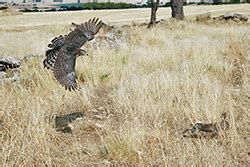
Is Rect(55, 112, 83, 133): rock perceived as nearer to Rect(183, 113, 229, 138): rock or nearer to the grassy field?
the grassy field

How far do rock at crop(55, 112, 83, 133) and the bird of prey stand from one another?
415 mm

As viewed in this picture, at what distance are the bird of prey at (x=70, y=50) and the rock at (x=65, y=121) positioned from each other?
0.41 m

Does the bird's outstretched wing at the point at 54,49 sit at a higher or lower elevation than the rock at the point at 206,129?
higher

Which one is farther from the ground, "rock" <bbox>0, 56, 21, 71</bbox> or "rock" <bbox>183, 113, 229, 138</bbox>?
"rock" <bbox>0, 56, 21, 71</bbox>

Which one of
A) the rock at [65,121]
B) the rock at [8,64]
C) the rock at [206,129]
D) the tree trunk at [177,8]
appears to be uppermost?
the tree trunk at [177,8]

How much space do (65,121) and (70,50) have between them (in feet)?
2.66

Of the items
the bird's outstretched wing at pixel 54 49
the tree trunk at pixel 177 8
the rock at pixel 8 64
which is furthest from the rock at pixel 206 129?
the tree trunk at pixel 177 8

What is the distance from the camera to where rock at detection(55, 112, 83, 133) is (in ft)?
13.4

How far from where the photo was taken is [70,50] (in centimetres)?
418

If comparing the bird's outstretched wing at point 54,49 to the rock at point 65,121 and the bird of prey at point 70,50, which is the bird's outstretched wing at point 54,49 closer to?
the bird of prey at point 70,50

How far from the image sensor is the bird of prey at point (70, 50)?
4117 mm

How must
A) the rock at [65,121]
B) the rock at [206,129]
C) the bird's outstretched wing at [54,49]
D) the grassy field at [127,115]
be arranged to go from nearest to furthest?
the grassy field at [127,115]
the rock at [206,129]
the rock at [65,121]
the bird's outstretched wing at [54,49]

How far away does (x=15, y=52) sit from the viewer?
11117 millimetres

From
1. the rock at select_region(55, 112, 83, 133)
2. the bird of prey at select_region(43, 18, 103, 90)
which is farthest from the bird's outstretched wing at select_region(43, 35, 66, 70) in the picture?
the rock at select_region(55, 112, 83, 133)
